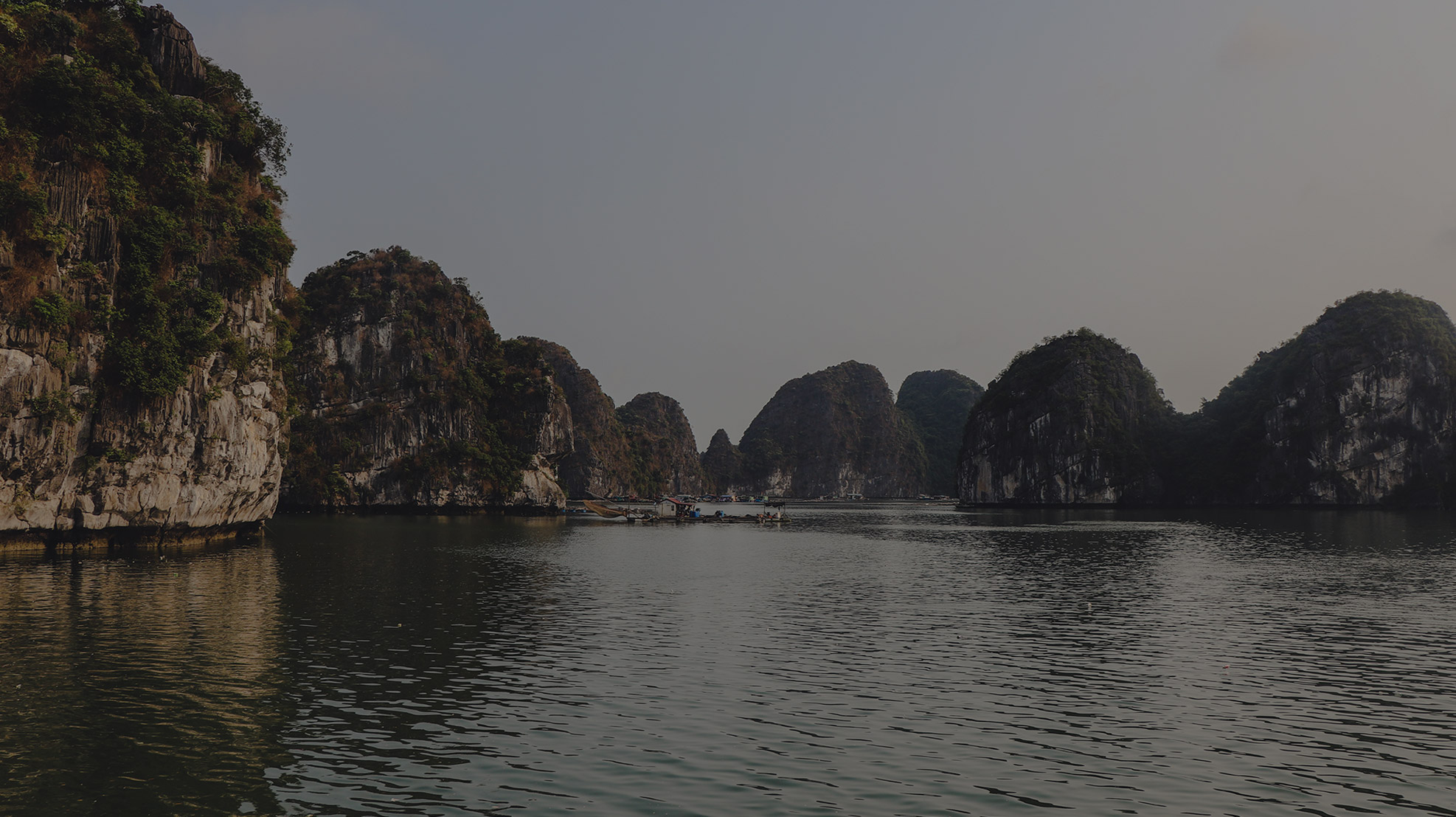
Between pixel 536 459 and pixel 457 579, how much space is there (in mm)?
104136

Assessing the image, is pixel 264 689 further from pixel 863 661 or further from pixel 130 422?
pixel 130 422

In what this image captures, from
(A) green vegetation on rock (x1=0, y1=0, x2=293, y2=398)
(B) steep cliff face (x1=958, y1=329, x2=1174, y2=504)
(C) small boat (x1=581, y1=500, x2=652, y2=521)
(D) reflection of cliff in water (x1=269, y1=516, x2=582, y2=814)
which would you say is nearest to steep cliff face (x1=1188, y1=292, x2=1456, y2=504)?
(B) steep cliff face (x1=958, y1=329, x2=1174, y2=504)

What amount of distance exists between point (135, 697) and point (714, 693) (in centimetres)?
1179

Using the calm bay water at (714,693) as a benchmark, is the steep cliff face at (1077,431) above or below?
above

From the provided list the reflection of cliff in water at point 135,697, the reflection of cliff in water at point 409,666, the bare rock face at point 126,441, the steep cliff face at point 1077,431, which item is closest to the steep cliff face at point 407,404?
the bare rock face at point 126,441

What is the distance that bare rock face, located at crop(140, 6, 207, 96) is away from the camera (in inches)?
2178

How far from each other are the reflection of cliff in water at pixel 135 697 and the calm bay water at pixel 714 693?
9 centimetres

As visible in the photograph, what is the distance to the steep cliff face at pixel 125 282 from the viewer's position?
138 ft

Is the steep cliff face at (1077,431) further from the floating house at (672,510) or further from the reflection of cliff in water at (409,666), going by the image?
the reflection of cliff in water at (409,666)

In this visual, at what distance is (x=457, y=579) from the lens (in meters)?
41.6

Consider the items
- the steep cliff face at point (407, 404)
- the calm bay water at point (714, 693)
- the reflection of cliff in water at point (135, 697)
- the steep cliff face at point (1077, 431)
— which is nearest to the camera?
the reflection of cliff in water at point (135, 697)

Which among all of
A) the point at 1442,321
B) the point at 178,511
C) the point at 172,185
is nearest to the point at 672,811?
the point at 178,511

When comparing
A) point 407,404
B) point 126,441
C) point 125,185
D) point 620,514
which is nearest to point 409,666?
point 126,441

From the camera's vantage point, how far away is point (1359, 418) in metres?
147
